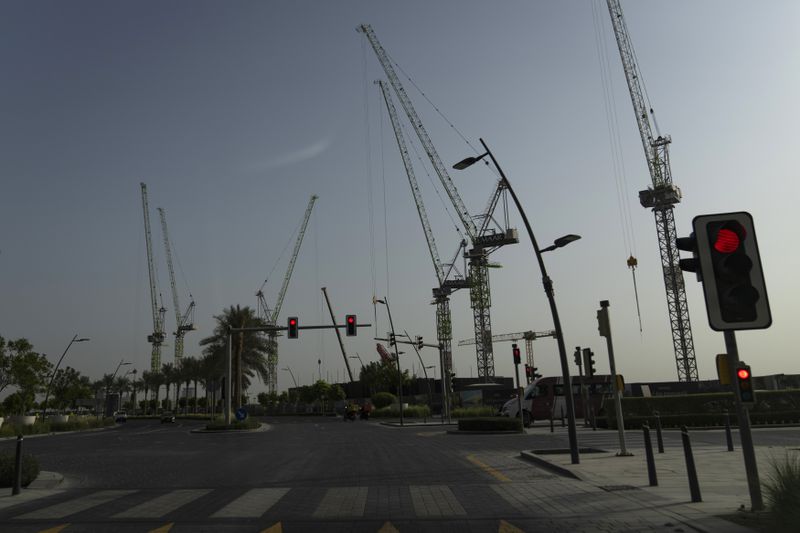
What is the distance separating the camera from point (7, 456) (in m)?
12.3

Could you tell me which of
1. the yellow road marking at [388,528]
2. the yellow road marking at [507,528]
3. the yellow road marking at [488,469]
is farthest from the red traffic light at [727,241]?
the yellow road marking at [488,469]

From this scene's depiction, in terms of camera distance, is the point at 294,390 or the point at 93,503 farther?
the point at 294,390

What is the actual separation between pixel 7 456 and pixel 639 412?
90.6 ft

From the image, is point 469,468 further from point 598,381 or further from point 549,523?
point 598,381

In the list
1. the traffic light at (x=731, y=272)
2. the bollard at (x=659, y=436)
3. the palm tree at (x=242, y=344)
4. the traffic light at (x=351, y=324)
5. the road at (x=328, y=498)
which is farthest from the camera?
the palm tree at (x=242, y=344)

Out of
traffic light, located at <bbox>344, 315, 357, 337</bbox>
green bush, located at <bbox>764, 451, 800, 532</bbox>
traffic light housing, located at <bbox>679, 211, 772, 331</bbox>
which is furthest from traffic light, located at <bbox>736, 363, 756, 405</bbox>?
traffic light, located at <bbox>344, 315, 357, 337</bbox>

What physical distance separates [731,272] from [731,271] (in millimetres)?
12

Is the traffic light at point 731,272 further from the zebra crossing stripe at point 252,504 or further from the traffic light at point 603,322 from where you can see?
the traffic light at point 603,322

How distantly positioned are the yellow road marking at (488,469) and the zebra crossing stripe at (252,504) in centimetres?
432

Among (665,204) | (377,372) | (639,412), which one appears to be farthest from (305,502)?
(665,204)

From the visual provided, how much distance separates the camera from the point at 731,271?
720 cm

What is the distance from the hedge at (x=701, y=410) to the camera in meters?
29.0

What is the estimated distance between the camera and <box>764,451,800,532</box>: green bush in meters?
5.98

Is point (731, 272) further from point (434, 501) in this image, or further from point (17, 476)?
point (17, 476)
